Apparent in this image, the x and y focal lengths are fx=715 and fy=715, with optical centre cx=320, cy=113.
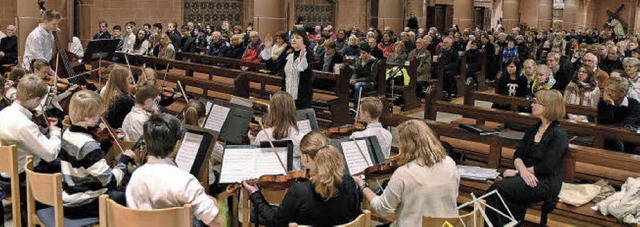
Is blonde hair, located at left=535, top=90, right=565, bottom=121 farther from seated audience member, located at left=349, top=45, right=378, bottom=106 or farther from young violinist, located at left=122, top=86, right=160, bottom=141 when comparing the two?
seated audience member, located at left=349, top=45, right=378, bottom=106

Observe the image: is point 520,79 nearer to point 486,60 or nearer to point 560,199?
point 560,199

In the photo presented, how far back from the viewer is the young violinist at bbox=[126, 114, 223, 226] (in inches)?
140

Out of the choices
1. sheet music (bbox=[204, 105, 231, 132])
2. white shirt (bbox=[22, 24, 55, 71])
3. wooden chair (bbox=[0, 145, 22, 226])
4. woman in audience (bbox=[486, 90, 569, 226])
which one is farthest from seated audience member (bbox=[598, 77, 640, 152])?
white shirt (bbox=[22, 24, 55, 71])

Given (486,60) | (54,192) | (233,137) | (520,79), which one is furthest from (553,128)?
(486,60)

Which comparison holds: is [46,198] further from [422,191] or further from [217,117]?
[422,191]

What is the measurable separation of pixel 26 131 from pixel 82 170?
79 centimetres

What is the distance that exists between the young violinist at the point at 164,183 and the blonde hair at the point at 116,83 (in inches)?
109

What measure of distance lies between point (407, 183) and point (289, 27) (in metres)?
19.2

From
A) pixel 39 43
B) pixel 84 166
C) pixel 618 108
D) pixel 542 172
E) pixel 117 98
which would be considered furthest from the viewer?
pixel 39 43

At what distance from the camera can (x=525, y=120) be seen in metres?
6.89

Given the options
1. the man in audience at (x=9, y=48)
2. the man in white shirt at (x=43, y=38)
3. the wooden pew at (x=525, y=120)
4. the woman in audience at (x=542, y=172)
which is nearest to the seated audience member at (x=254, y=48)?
the man in white shirt at (x=43, y=38)

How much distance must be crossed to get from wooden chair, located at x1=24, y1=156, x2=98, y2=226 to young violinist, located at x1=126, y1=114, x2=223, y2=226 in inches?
19.7

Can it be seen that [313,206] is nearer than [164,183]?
No

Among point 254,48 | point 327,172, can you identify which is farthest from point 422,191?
point 254,48
